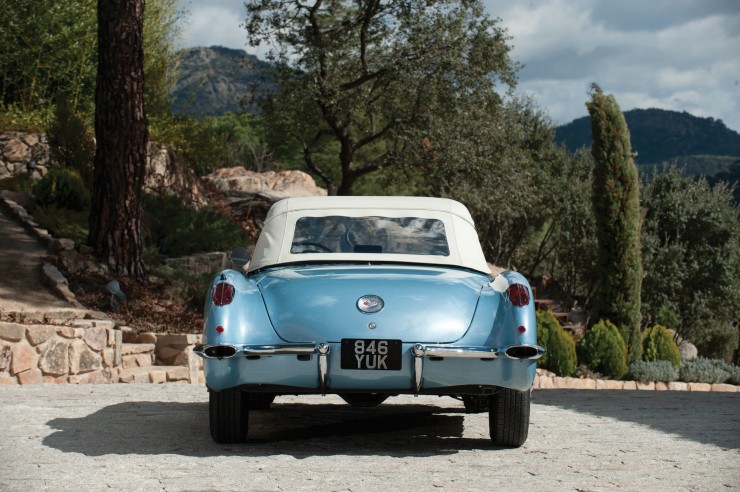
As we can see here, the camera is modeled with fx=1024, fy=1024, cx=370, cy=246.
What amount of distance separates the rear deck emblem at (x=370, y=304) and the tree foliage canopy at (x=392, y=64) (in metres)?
18.0

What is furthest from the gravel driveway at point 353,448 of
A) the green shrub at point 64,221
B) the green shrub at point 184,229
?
the green shrub at point 184,229

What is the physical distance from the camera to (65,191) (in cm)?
1931

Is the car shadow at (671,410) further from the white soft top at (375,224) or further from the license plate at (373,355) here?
the license plate at (373,355)

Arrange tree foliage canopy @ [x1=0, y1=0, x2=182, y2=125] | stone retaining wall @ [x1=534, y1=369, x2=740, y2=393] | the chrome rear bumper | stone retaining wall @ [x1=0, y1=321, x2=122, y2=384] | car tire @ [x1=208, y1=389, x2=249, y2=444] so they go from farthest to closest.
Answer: tree foliage canopy @ [x1=0, y1=0, x2=182, y2=125]
stone retaining wall @ [x1=534, y1=369, x2=740, y2=393]
stone retaining wall @ [x1=0, y1=321, x2=122, y2=384]
car tire @ [x1=208, y1=389, x2=249, y2=444]
the chrome rear bumper

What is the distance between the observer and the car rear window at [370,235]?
22.8 feet

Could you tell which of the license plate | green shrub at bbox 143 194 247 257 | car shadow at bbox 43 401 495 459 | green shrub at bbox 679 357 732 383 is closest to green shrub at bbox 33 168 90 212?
green shrub at bbox 143 194 247 257

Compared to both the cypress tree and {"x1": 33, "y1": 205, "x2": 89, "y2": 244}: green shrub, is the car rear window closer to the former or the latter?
{"x1": 33, "y1": 205, "x2": 89, "y2": 244}: green shrub

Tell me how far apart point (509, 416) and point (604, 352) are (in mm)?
13839

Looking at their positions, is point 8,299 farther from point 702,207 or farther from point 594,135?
point 702,207

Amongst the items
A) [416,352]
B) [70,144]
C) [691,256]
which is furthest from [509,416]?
[691,256]

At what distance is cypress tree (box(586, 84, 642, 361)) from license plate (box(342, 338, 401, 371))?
16570 mm

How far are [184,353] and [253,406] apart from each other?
22.8 feet

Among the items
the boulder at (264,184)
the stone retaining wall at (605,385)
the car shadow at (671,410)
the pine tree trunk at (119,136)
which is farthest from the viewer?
the boulder at (264,184)

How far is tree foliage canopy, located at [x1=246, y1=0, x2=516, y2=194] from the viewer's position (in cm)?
2405
